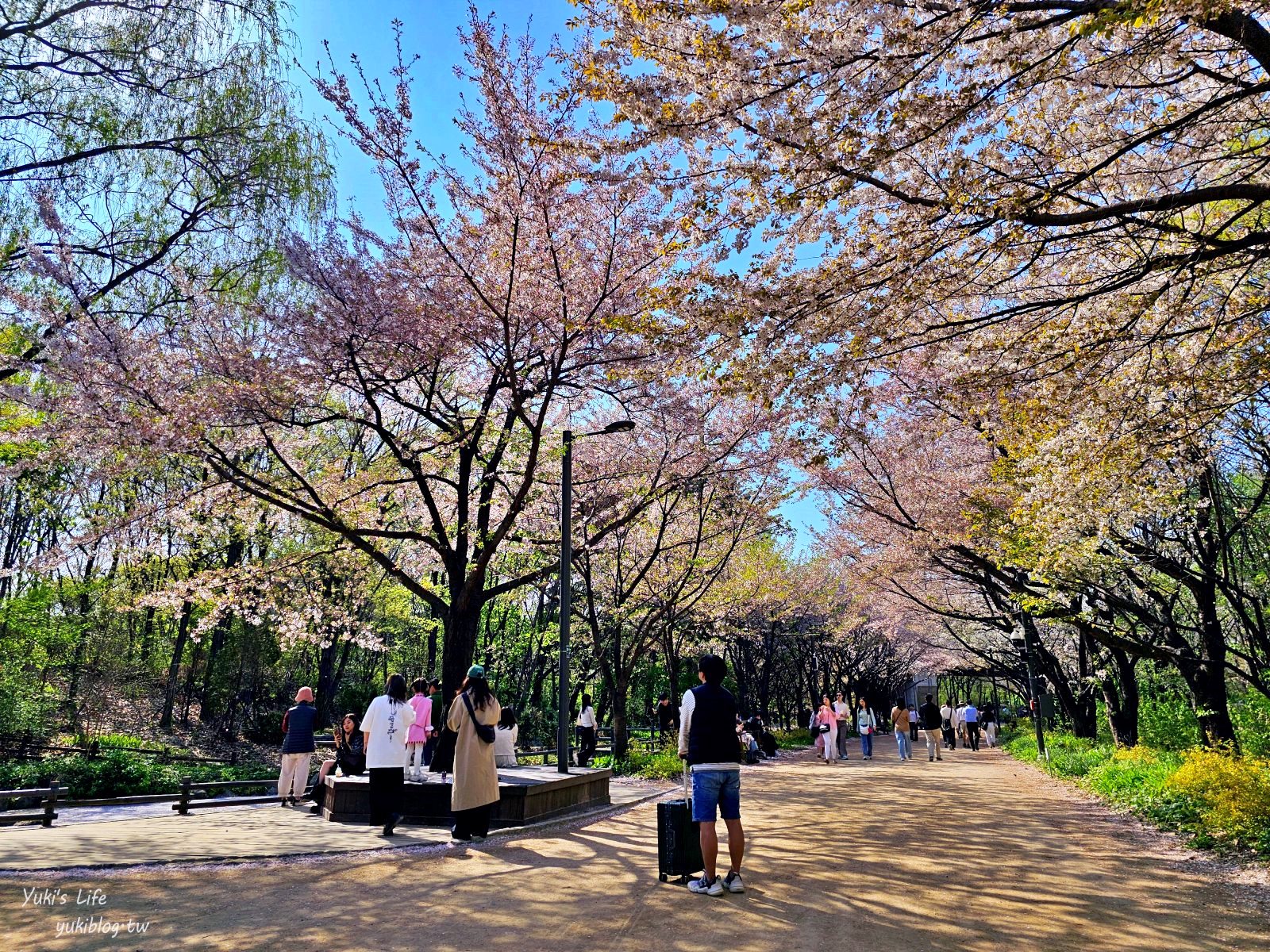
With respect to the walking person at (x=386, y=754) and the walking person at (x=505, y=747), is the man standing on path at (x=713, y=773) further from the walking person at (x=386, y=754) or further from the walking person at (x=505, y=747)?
the walking person at (x=505, y=747)

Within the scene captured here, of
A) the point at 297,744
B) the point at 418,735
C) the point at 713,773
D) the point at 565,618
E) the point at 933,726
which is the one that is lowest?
the point at 933,726

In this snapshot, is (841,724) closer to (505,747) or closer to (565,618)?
(505,747)

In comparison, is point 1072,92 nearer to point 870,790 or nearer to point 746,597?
point 870,790

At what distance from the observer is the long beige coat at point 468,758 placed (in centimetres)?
739

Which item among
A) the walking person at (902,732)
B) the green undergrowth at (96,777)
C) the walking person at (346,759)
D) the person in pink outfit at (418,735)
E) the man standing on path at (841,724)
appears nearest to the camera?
the person in pink outfit at (418,735)

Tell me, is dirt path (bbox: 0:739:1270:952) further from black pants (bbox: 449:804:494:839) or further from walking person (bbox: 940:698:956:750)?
walking person (bbox: 940:698:956:750)

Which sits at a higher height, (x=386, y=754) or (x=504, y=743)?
(x=386, y=754)

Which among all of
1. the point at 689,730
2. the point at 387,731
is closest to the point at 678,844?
the point at 689,730

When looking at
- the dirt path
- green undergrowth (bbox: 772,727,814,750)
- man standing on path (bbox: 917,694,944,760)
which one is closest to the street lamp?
the dirt path

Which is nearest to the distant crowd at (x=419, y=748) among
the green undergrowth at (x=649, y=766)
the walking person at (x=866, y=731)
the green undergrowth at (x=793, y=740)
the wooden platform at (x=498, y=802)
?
the wooden platform at (x=498, y=802)

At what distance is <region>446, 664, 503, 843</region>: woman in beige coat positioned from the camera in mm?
7395

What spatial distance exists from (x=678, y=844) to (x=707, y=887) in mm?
412

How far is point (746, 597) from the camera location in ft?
70.9

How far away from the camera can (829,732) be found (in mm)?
20484
